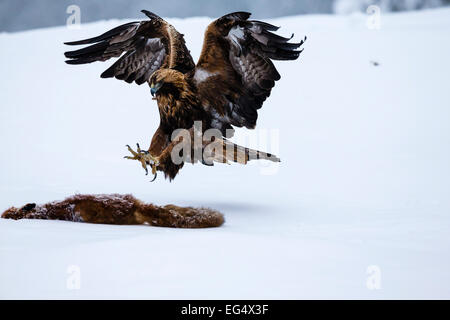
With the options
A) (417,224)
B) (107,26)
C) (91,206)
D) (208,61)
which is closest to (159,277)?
(91,206)

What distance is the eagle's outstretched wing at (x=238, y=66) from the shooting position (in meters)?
3.25

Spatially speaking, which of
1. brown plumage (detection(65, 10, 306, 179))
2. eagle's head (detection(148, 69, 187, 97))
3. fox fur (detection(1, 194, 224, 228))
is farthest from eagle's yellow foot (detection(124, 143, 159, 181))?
eagle's head (detection(148, 69, 187, 97))

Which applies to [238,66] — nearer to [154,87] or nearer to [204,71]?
[204,71]

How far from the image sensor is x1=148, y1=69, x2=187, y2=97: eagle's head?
10.3ft

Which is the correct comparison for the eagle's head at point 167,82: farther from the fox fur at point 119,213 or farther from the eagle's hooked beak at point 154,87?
the fox fur at point 119,213

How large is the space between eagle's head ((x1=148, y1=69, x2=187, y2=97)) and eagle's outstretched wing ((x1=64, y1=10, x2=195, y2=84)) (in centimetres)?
15

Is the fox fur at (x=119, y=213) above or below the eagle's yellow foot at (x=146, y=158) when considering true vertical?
below

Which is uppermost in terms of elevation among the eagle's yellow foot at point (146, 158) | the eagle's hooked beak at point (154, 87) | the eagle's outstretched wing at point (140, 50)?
the eagle's outstretched wing at point (140, 50)

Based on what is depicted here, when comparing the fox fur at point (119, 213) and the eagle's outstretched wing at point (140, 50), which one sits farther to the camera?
the eagle's outstretched wing at point (140, 50)

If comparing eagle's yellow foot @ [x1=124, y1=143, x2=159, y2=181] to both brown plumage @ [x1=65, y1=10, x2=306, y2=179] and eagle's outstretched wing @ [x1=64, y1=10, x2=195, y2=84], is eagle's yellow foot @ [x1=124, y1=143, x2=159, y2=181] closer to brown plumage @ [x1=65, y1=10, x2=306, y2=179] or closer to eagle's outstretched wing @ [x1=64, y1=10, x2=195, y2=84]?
brown plumage @ [x1=65, y1=10, x2=306, y2=179]

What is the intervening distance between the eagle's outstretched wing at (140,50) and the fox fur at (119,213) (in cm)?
83

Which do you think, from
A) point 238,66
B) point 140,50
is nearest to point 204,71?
point 238,66

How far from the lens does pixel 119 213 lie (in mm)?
3094

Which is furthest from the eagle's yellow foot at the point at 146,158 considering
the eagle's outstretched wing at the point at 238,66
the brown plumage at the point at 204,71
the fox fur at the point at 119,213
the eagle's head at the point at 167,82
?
the eagle's outstretched wing at the point at 238,66
